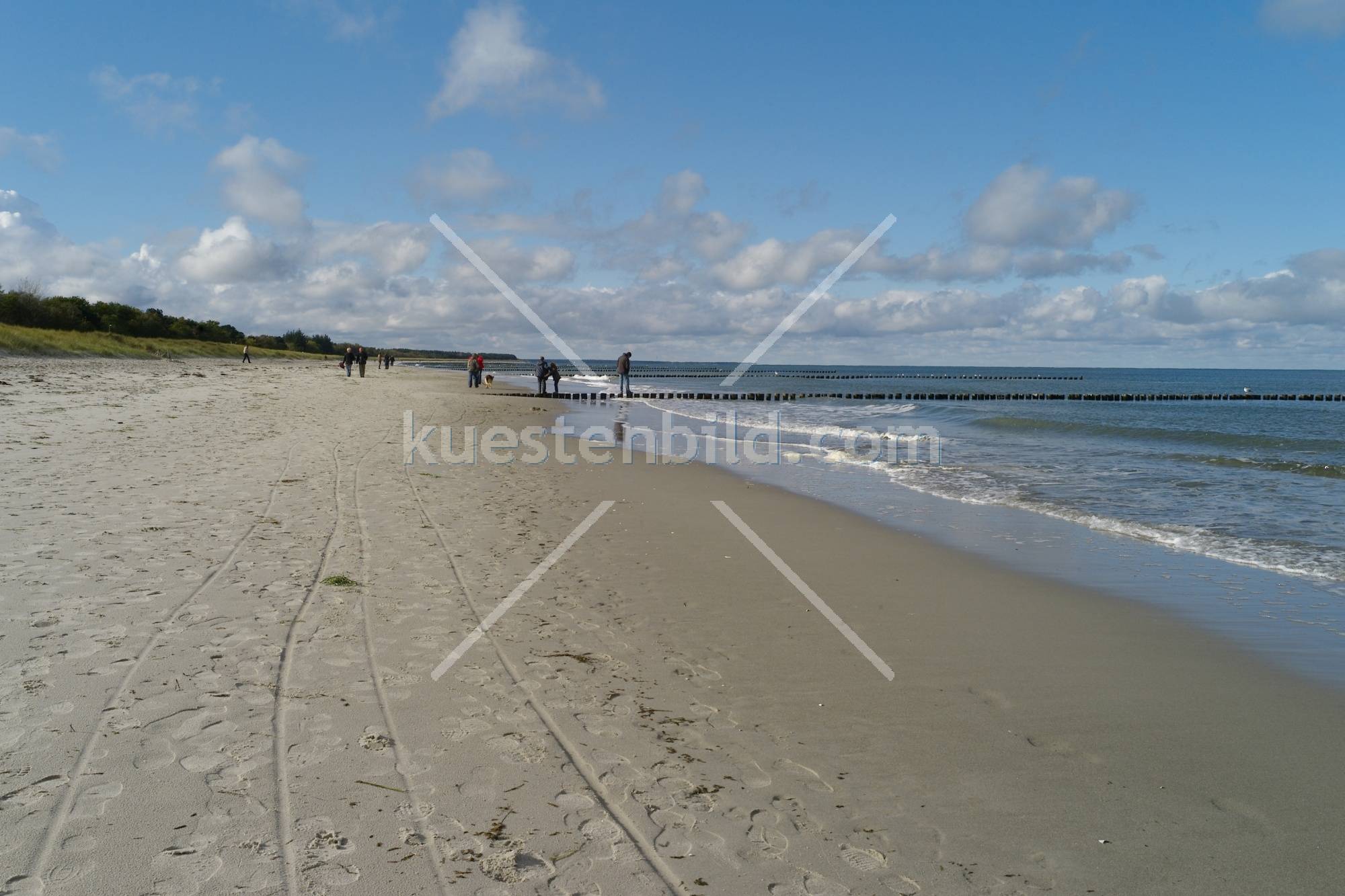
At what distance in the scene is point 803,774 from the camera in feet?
12.9

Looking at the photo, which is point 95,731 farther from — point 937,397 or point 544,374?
point 937,397

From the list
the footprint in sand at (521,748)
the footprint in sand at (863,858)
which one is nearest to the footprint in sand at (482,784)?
the footprint in sand at (521,748)

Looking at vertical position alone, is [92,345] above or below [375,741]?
above

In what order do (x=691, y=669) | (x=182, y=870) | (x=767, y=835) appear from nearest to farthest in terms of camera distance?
1. (x=182, y=870)
2. (x=767, y=835)
3. (x=691, y=669)

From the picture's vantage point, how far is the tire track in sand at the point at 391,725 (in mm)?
3090

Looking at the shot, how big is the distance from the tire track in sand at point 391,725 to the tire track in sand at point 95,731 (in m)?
1.08

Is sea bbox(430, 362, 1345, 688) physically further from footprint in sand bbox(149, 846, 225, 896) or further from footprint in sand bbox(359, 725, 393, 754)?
footprint in sand bbox(149, 846, 225, 896)

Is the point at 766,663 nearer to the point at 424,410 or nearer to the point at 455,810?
the point at 455,810

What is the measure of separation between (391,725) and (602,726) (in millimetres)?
1090

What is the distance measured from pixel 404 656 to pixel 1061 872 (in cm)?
378

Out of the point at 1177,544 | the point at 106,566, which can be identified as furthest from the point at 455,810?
the point at 1177,544

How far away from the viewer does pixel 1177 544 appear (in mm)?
9680

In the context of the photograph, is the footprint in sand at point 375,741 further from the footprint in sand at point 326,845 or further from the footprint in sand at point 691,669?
the footprint in sand at point 691,669

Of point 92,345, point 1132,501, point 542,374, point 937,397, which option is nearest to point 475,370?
point 542,374
